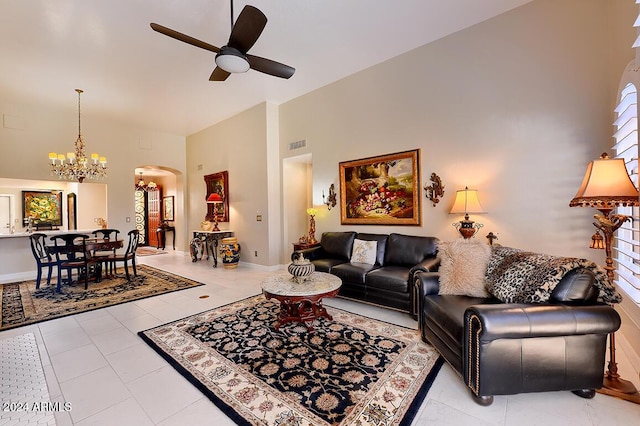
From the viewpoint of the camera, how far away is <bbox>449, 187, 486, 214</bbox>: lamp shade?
11.1 ft

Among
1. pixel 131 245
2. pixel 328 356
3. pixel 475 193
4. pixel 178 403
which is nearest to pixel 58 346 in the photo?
pixel 178 403

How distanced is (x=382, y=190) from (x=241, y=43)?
2.90 m

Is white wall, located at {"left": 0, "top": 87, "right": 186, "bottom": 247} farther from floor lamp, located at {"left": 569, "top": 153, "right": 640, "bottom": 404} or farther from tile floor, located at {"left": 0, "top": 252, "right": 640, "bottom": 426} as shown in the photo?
floor lamp, located at {"left": 569, "top": 153, "right": 640, "bottom": 404}

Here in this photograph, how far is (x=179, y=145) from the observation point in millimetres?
7988

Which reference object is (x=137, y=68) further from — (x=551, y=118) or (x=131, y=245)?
(x=551, y=118)

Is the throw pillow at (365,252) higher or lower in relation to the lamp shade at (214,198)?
lower

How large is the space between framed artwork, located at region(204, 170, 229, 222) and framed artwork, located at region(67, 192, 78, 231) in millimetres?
2966

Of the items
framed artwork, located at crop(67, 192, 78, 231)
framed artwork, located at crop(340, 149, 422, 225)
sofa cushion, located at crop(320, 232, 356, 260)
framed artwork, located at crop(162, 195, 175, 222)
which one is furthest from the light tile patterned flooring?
framed artwork, located at crop(162, 195, 175, 222)

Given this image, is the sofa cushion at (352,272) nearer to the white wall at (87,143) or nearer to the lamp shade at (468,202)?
the lamp shade at (468,202)

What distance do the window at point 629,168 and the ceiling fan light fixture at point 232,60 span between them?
3.47 meters

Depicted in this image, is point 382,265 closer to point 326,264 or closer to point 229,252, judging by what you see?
point 326,264

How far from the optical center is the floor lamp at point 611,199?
1803 millimetres

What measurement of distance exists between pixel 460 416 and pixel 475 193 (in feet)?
8.50

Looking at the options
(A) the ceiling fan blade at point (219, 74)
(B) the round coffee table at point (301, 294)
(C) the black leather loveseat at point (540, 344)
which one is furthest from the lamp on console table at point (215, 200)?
(C) the black leather loveseat at point (540, 344)
